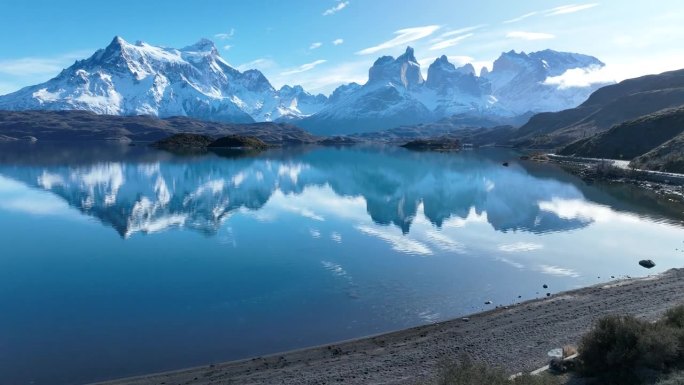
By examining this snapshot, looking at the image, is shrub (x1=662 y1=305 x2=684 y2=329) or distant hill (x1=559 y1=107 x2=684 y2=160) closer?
shrub (x1=662 y1=305 x2=684 y2=329)

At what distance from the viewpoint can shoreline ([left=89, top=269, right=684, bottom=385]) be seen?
17.9m

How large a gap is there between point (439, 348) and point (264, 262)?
16.8 metres

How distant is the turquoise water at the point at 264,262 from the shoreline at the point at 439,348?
131 centimetres

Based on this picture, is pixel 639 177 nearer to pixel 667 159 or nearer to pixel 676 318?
pixel 667 159

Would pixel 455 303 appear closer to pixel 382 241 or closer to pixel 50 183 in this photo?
pixel 382 241

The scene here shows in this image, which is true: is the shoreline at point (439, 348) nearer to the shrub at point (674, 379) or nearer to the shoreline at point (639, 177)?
the shrub at point (674, 379)

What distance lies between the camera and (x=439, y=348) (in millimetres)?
20016

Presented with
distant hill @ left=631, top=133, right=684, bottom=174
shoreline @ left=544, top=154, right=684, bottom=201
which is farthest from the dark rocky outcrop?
distant hill @ left=631, top=133, right=684, bottom=174

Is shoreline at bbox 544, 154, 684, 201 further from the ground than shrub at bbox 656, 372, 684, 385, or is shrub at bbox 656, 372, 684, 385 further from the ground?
shrub at bbox 656, 372, 684, 385

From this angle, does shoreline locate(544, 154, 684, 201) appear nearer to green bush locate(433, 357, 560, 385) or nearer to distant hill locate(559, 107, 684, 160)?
distant hill locate(559, 107, 684, 160)

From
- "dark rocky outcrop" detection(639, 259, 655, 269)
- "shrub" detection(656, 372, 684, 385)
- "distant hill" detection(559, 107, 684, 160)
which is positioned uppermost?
"distant hill" detection(559, 107, 684, 160)

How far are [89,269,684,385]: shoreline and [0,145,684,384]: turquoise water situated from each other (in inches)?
51.7

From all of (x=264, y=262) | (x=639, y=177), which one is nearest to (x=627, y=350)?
(x=264, y=262)

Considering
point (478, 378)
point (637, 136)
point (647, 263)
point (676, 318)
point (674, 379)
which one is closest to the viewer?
point (478, 378)
